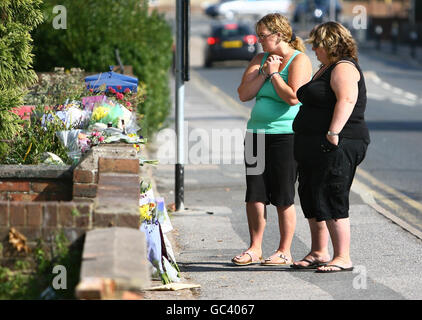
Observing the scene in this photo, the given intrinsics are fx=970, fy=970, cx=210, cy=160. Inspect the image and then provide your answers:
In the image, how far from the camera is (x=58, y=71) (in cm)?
1016

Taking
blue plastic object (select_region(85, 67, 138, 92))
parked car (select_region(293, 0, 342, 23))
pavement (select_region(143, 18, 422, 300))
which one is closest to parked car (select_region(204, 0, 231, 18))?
parked car (select_region(293, 0, 342, 23))

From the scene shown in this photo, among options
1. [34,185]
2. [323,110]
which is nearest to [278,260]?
[323,110]

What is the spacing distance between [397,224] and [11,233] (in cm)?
481

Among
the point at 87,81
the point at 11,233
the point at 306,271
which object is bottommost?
the point at 306,271

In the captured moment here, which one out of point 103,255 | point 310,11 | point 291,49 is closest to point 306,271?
point 291,49

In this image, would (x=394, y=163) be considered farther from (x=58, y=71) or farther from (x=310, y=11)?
(x=310, y=11)

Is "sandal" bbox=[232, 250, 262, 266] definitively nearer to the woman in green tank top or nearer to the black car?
the woman in green tank top

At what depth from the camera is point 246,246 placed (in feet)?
27.2

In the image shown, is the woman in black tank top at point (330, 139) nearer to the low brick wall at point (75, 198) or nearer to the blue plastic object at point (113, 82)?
the low brick wall at point (75, 198)

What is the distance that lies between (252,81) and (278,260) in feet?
4.52

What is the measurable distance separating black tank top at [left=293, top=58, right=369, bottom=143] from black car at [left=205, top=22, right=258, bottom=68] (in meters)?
27.9

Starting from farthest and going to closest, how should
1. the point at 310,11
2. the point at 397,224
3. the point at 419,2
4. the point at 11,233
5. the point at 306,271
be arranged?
the point at 419,2
the point at 310,11
the point at 397,224
the point at 306,271
the point at 11,233

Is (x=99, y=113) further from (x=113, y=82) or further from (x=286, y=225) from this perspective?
(x=286, y=225)

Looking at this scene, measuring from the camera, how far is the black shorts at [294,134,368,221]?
6.90 meters
